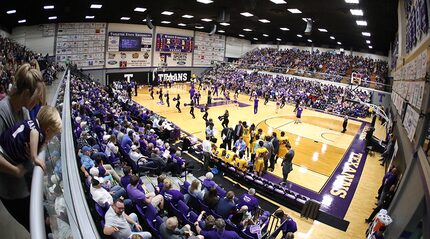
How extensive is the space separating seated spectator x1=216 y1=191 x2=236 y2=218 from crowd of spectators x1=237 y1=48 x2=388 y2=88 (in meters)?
26.8

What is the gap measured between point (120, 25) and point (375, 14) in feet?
86.3

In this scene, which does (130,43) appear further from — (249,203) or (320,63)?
(249,203)

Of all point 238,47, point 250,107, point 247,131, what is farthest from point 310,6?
point 238,47

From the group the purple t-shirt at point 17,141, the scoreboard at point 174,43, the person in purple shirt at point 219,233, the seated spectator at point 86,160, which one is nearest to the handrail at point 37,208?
the purple t-shirt at point 17,141

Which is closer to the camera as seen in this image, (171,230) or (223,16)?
(171,230)

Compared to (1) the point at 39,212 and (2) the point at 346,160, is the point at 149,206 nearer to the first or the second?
(1) the point at 39,212

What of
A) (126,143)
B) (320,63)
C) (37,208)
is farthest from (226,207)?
(320,63)

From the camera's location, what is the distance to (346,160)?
1353cm

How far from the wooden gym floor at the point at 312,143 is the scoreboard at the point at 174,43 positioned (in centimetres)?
994

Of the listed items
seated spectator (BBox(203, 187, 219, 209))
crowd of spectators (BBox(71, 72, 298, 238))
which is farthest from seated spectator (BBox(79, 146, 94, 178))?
seated spectator (BBox(203, 187, 219, 209))

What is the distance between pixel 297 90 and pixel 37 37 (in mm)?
27286

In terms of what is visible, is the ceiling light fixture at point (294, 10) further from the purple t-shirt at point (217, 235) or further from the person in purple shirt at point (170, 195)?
the purple t-shirt at point (217, 235)

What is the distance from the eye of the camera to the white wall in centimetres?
2512

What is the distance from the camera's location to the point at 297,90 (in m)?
31.3
